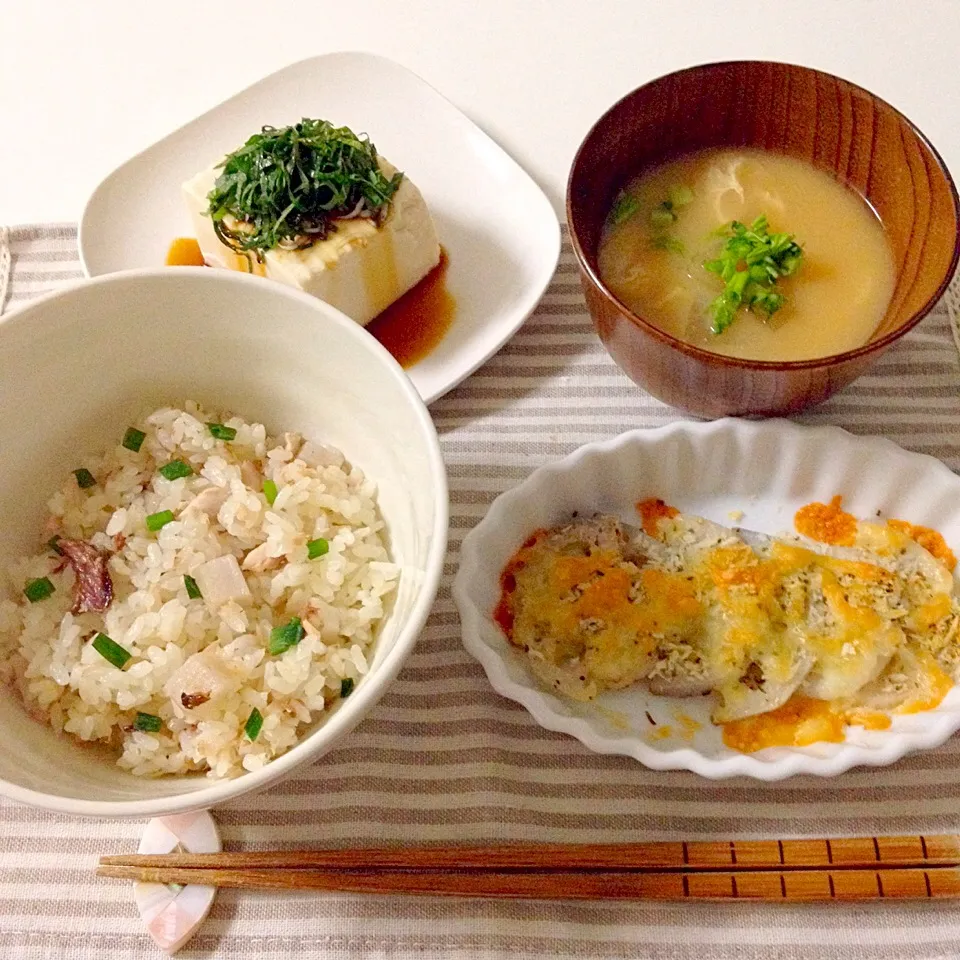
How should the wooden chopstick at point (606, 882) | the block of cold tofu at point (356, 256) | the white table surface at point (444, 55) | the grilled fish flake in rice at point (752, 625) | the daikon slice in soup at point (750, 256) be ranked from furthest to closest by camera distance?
the white table surface at point (444, 55)
the block of cold tofu at point (356, 256)
the daikon slice in soup at point (750, 256)
the grilled fish flake in rice at point (752, 625)
the wooden chopstick at point (606, 882)

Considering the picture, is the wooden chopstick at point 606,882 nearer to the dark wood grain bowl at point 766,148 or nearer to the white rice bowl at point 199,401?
the white rice bowl at point 199,401

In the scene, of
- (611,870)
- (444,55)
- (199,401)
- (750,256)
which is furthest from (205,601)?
(444,55)

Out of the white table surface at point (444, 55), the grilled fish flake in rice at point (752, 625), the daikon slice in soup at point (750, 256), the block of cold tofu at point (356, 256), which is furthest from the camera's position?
the white table surface at point (444, 55)

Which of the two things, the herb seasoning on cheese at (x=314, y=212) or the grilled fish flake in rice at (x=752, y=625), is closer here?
the grilled fish flake in rice at (x=752, y=625)

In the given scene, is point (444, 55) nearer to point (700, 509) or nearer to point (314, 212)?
point (314, 212)

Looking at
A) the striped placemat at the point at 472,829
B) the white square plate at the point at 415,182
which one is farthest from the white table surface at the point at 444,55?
the striped placemat at the point at 472,829

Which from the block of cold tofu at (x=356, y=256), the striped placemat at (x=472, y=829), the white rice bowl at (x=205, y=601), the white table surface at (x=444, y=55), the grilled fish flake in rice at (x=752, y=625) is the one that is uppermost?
the white table surface at (x=444, y=55)

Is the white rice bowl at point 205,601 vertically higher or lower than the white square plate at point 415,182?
lower

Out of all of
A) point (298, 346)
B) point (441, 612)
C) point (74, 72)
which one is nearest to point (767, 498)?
point (441, 612)
